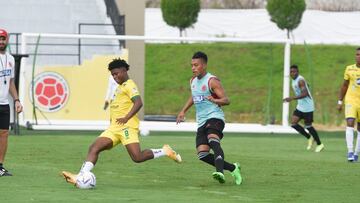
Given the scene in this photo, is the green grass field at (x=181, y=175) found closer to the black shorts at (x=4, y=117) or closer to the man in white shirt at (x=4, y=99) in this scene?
the man in white shirt at (x=4, y=99)

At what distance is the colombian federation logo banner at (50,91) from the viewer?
32.2 m

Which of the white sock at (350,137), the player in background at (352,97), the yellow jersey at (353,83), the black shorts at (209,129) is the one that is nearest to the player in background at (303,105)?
the white sock at (350,137)

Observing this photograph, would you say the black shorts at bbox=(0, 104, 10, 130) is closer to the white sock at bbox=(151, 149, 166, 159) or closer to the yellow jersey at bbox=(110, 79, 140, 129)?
the yellow jersey at bbox=(110, 79, 140, 129)

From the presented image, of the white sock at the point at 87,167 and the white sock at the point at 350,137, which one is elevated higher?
the white sock at the point at 87,167

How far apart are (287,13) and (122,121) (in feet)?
132

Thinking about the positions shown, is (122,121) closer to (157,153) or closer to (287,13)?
(157,153)

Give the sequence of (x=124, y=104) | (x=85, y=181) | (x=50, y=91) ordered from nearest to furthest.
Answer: (x=85, y=181) < (x=124, y=104) < (x=50, y=91)

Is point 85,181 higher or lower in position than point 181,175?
higher

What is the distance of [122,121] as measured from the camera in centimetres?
1526

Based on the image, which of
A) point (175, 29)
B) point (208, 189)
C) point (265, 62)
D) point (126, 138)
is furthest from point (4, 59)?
point (175, 29)

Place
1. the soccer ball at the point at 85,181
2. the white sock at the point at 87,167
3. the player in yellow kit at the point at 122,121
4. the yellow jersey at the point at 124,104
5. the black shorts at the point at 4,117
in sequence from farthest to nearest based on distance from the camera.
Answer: the black shorts at the point at 4,117, the yellow jersey at the point at 124,104, the player in yellow kit at the point at 122,121, the white sock at the point at 87,167, the soccer ball at the point at 85,181

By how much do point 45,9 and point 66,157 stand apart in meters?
18.4

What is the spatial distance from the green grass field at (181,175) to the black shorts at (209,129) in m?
0.63

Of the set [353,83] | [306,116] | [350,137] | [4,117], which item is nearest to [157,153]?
[4,117]
